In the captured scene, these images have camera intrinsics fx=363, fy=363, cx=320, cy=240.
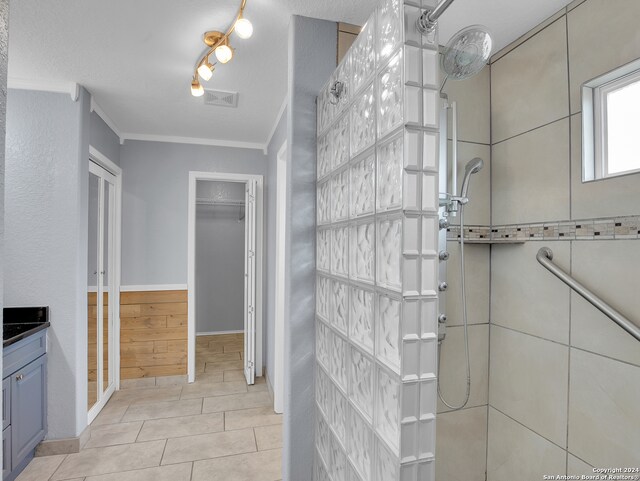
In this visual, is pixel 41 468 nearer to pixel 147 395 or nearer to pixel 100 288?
pixel 147 395

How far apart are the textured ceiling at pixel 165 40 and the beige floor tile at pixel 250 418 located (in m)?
2.49

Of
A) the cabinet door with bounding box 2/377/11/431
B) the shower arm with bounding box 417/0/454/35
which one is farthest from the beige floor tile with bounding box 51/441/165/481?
the shower arm with bounding box 417/0/454/35

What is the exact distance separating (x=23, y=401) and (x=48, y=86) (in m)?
2.02

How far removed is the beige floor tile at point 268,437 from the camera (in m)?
2.56

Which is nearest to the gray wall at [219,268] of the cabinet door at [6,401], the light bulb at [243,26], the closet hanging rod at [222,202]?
the closet hanging rod at [222,202]

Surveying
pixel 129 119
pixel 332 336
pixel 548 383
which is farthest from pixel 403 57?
pixel 129 119

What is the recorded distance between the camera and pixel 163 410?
10.1ft

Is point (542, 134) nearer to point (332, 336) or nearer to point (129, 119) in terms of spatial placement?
point (332, 336)

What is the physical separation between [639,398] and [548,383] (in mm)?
383

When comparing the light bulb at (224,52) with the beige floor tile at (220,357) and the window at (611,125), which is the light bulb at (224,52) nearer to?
the window at (611,125)

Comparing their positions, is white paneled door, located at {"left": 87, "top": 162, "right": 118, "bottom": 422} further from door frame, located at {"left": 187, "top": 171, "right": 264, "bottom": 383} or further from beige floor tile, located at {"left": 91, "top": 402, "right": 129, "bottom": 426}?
door frame, located at {"left": 187, "top": 171, "right": 264, "bottom": 383}

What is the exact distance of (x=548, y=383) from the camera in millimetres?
1711

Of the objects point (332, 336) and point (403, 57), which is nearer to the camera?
point (403, 57)

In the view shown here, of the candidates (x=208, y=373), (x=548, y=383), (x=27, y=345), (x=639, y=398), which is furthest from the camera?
(x=208, y=373)
